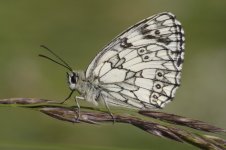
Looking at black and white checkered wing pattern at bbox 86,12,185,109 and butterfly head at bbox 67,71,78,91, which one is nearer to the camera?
butterfly head at bbox 67,71,78,91

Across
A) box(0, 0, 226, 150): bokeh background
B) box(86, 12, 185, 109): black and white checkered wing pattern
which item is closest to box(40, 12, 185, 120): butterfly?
box(86, 12, 185, 109): black and white checkered wing pattern

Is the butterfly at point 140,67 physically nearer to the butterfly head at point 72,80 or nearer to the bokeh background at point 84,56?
the butterfly head at point 72,80

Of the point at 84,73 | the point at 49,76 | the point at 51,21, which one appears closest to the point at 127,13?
the point at 51,21

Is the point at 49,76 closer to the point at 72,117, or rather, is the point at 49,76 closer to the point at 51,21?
the point at 51,21

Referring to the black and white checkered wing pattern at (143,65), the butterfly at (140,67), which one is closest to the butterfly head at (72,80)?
the butterfly at (140,67)

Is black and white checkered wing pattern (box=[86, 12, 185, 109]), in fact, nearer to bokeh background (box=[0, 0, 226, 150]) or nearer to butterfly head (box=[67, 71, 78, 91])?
butterfly head (box=[67, 71, 78, 91])

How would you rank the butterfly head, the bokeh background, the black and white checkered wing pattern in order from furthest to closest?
the bokeh background < the black and white checkered wing pattern < the butterfly head

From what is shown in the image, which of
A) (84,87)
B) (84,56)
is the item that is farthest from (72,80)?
(84,56)
